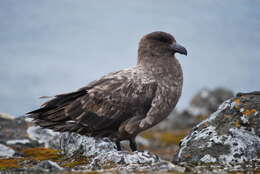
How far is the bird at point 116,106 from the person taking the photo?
9.31 metres

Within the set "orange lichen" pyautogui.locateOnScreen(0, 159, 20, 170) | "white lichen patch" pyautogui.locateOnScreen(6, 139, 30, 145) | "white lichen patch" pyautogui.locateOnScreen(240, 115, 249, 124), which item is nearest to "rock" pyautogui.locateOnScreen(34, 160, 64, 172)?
"orange lichen" pyautogui.locateOnScreen(0, 159, 20, 170)

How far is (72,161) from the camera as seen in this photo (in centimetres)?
994

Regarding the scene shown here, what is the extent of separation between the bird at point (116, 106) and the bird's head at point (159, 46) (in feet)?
2.34

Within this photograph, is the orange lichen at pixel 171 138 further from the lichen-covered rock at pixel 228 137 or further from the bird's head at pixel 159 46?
the lichen-covered rock at pixel 228 137

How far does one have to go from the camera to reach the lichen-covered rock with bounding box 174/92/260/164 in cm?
832

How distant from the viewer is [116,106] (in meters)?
9.34

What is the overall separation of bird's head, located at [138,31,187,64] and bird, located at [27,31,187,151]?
2.34 ft

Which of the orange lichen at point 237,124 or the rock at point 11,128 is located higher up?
the rock at point 11,128

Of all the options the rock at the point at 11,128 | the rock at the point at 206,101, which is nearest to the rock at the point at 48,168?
the rock at the point at 11,128

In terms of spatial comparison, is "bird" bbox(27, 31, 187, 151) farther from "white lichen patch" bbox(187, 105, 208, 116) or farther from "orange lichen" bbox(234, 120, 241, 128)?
"white lichen patch" bbox(187, 105, 208, 116)

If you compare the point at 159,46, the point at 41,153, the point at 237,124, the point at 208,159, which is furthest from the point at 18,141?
the point at 237,124

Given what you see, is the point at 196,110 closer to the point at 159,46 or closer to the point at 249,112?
the point at 159,46

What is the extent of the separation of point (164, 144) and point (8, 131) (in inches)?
599

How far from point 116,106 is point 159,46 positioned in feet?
7.22
